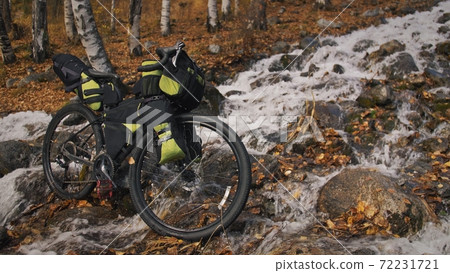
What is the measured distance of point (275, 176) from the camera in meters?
4.89

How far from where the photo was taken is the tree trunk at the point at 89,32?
7.02 metres

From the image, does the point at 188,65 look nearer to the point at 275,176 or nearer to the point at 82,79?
the point at 82,79

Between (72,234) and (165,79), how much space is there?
2.05 meters

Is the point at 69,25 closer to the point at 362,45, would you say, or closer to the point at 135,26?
the point at 135,26

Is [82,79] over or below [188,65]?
below

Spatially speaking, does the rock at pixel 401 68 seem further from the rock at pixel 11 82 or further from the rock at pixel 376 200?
the rock at pixel 11 82

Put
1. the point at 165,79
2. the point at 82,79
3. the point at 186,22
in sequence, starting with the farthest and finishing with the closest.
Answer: the point at 186,22, the point at 82,79, the point at 165,79

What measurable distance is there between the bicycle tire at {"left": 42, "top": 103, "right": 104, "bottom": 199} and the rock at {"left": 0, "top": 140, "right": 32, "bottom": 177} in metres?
0.58

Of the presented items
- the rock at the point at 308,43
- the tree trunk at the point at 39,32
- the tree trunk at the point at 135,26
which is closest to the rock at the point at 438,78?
the rock at the point at 308,43

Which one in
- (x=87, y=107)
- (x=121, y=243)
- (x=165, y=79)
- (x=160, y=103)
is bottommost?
(x=121, y=243)

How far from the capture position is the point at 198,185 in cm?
396

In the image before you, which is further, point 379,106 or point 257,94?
point 257,94
